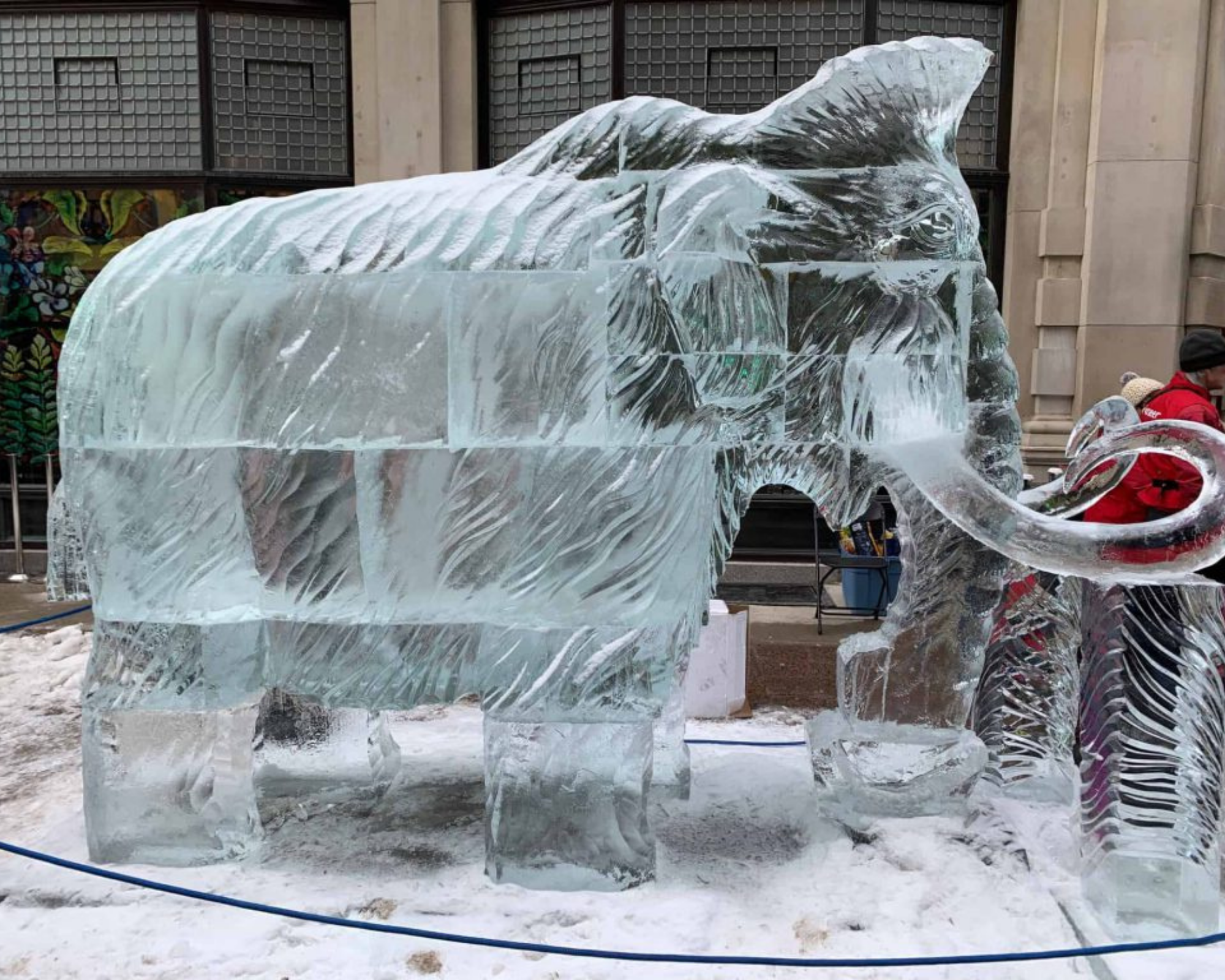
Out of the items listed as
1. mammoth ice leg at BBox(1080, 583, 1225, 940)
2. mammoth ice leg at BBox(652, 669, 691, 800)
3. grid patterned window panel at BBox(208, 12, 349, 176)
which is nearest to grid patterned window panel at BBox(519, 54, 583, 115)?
grid patterned window panel at BBox(208, 12, 349, 176)

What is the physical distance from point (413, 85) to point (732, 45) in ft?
7.09

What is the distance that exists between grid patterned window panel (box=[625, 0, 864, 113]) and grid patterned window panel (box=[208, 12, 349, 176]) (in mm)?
2074

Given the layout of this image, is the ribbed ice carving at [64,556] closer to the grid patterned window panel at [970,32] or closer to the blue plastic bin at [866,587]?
the blue plastic bin at [866,587]

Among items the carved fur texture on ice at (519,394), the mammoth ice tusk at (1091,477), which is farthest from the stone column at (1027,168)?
the carved fur texture on ice at (519,394)

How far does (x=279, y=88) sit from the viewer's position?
7344 millimetres

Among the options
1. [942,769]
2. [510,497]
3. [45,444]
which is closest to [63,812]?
[510,497]

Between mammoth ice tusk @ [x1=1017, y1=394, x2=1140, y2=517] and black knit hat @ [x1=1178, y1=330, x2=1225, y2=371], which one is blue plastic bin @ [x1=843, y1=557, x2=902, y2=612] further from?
mammoth ice tusk @ [x1=1017, y1=394, x2=1140, y2=517]

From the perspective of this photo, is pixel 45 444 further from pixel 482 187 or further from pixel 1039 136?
pixel 1039 136

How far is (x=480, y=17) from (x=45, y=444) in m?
4.17

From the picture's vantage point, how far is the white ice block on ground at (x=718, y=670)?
4109mm

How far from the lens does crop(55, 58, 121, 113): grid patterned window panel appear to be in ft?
24.2

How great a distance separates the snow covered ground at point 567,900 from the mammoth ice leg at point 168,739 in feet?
0.31

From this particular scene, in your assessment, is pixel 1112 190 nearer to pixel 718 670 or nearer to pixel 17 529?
pixel 718 670

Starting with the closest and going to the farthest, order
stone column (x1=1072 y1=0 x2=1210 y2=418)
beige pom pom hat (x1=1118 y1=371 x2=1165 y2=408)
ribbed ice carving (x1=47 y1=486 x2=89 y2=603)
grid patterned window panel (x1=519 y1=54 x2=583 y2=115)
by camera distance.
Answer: ribbed ice carving (x1=47 y1=486 x2=89 y2=603) < beige pom pom hat (x1=1118 y1=371 x2=1165 y2=408) < stone column (x1=1072 y1=0 x2=1210 y2=418) < grid patterned window panel (x1=519 y1=54 x2=583 y2=115)
